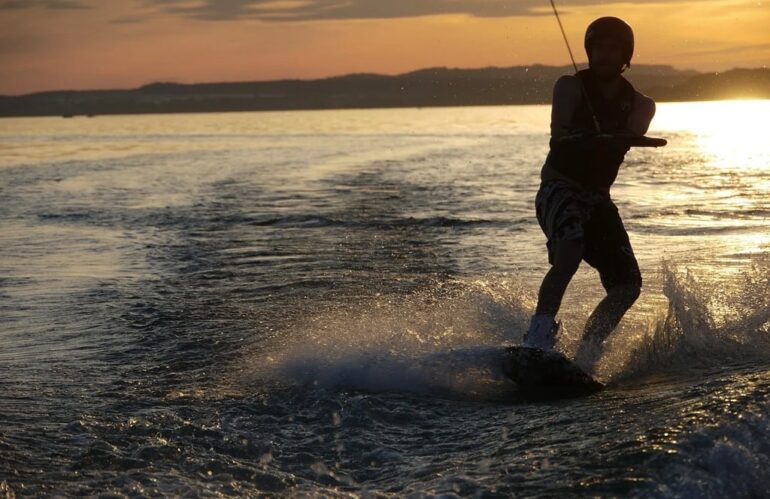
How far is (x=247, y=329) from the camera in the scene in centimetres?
784

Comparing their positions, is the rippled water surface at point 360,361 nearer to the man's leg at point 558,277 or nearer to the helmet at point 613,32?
the man's leg at point 558,277

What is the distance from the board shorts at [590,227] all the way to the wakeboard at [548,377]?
75cm

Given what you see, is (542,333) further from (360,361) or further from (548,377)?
(360,361)

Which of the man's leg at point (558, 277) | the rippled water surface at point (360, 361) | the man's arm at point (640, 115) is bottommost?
the rippled water surface at point (360, 361)

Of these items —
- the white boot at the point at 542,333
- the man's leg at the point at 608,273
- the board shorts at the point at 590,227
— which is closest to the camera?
the white boot at the point at 542,333

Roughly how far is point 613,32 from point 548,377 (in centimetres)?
209

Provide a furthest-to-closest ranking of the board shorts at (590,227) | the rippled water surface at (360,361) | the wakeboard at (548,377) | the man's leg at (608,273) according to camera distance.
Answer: the man's leg at (608,273)
the board shorts at (590,227)
the wakeboard at (548,377)
the rippled water surface at (360,361)

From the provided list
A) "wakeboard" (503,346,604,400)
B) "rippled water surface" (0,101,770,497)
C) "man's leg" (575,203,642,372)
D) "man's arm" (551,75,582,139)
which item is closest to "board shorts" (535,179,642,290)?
"man's leg" (575,203,642,372)

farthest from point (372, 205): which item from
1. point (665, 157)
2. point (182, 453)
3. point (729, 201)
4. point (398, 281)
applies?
point (665, 157)

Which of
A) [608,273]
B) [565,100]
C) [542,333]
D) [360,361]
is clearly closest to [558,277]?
[542,333]

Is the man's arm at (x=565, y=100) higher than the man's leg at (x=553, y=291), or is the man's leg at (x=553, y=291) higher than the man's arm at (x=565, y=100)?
the man's arm at (x=565, y=100)

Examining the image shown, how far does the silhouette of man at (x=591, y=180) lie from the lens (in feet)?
20.1

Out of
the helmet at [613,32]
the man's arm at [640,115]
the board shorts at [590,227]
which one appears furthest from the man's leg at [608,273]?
the helmet at [613,32]

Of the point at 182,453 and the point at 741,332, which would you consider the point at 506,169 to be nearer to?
the point at 741,332
